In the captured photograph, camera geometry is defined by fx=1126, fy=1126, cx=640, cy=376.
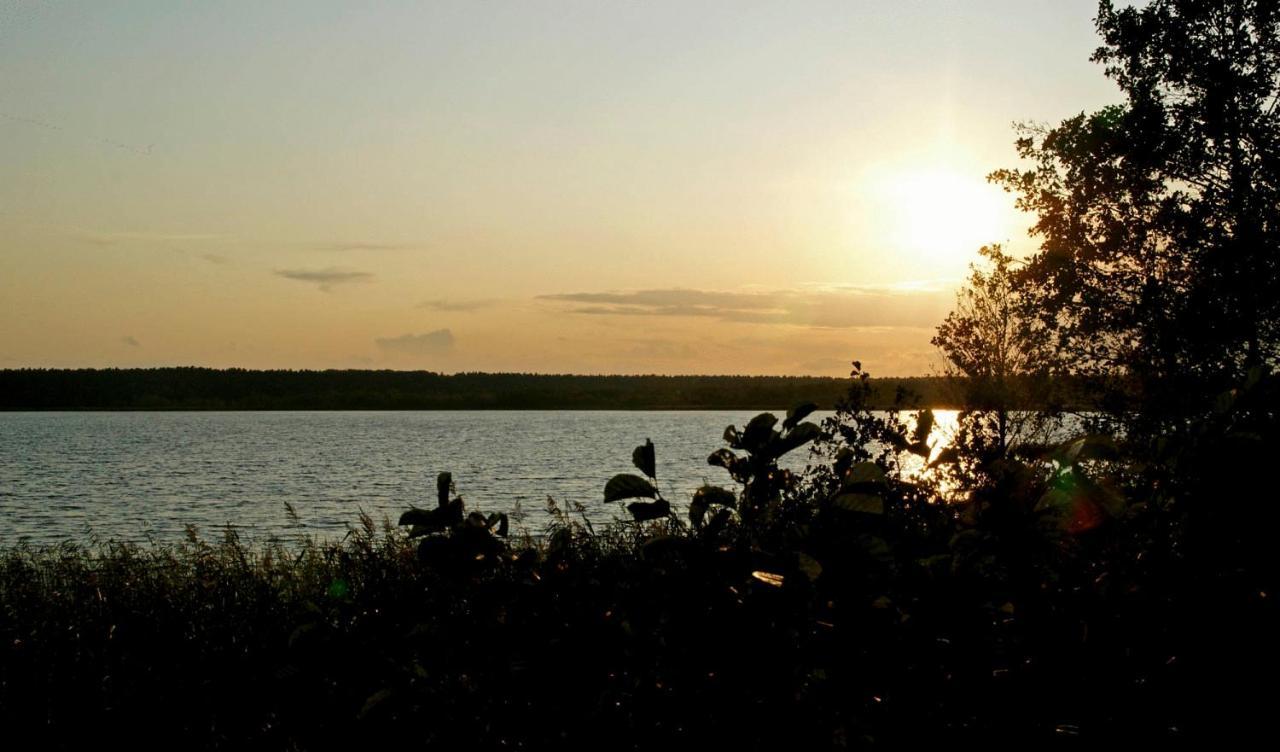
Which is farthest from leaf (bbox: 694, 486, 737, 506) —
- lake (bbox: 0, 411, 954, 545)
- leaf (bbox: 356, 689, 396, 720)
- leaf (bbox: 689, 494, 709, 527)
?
lake (bbox: 0, 411, 954, 545)

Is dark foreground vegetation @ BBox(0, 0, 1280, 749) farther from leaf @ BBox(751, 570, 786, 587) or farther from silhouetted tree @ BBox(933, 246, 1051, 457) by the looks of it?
silhouetted tree @ BBox(933, 246, 1051, 457)

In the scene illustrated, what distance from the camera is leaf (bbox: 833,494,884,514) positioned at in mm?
3033

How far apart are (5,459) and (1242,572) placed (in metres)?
86.5

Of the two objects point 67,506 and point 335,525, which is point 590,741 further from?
point 67,506

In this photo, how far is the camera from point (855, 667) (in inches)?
130

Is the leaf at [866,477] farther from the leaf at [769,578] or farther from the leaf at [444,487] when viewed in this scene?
the leaf at [444,487]

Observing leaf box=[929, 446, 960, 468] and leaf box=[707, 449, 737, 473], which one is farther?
leaf box=[929, 446, 960, 468]

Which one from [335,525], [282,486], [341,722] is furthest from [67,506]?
[341,722]

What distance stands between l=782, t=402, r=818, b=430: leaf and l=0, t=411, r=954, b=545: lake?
37.4 feet

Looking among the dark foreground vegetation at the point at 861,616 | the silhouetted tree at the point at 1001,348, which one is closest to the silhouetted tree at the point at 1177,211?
the silhouetted tree at the point at 1001,348

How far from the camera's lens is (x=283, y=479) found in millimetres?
58219

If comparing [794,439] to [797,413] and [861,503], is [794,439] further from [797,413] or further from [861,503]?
[861,503]

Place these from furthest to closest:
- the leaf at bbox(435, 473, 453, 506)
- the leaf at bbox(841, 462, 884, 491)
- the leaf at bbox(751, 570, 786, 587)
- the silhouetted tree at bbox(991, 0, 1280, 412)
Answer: the silhouetted tree at bbox(991, 0, 1280, 412), the leaf at bbox(435, 473, 453, 506), the leaf at bbox(841, 462, 884, 491), the leaf at bbox(751, 570, 786, 587)

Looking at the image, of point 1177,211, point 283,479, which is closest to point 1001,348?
point 1177,211
